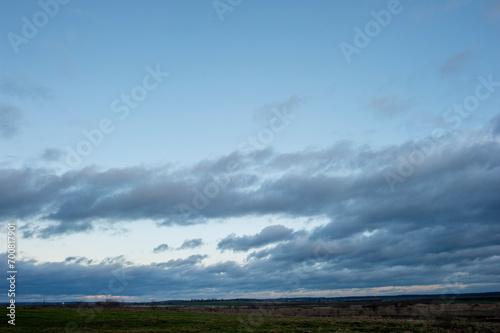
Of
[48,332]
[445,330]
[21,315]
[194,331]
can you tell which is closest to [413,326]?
[445,330]

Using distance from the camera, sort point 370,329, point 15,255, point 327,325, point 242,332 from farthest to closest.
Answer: point 327,325
point 370,329
point 242,332
point 15,255

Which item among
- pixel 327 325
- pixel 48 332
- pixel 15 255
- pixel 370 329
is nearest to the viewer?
pixel 15 255

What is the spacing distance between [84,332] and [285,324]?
27713 mm

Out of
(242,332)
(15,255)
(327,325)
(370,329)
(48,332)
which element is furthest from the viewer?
(327,325)

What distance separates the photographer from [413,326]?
48938 mm

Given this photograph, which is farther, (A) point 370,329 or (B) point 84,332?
(A) point 370,329

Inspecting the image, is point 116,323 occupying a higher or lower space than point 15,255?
lower

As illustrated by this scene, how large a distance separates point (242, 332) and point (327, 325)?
15.5 metres

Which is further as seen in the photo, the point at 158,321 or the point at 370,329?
the point at 158,321

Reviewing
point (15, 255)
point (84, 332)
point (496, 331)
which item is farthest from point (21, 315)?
point (496, 331)

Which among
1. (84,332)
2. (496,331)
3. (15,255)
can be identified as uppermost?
(15,255)

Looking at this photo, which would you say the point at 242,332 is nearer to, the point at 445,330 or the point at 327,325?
the point at 327,325

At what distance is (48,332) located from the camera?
132ft

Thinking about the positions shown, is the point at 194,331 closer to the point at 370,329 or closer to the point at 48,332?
the point at 48,332
